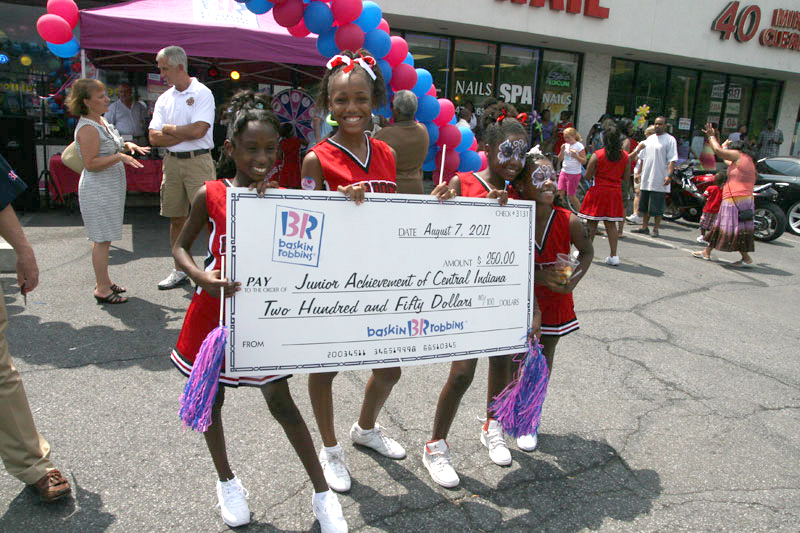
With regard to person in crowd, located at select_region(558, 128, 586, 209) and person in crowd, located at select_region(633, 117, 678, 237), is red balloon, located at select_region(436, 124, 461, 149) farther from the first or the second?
person in crowd, located at select_region(633, 117, 678, 237)

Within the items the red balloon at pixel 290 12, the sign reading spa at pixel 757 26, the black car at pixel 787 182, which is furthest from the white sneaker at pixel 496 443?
the sign reading spa at pixel 757 26

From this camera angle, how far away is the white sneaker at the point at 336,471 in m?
2.59

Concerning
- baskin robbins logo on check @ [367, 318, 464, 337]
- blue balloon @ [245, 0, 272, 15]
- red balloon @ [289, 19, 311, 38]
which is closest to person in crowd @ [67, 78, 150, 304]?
blue balloon @ [245, 0, 272, 15]

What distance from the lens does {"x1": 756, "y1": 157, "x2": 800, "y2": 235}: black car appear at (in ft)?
36.7

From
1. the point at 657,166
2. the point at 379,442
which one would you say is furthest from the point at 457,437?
the point at 657,166

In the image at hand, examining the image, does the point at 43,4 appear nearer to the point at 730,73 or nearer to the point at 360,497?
the point at 360,497

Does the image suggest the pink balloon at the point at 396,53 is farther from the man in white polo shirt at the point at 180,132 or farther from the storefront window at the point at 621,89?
the storefront window at the point at 621,89

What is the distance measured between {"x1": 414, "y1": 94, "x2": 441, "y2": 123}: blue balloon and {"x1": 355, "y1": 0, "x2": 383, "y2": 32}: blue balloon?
0.69m

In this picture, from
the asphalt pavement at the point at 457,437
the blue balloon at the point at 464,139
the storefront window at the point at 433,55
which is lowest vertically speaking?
the asphalt pavement at the point at 457,437

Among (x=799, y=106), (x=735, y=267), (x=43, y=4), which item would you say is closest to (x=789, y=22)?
(x=799, y=106)

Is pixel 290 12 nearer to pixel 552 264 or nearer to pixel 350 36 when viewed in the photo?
pixel 350 36

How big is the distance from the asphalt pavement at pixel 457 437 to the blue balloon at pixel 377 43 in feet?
7.31

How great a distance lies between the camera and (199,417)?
82.2 inches

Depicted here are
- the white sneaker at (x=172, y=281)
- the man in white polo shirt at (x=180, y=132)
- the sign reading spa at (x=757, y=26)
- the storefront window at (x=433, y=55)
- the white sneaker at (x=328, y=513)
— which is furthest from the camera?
the sign reading spa at (x=757, y=26)
